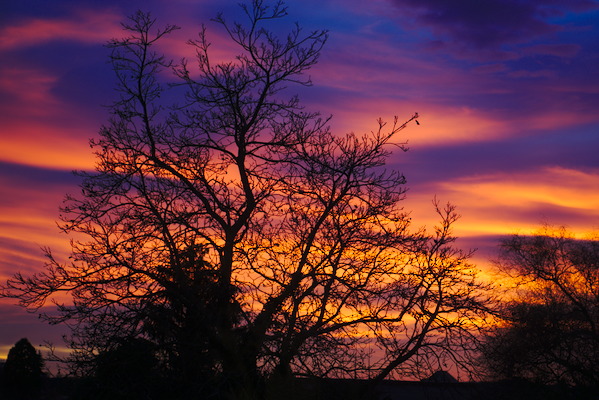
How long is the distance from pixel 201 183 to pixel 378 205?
510cm

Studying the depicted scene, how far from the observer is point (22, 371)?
31.9 metres

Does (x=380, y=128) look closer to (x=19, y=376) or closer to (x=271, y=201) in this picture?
(x=271, y=201)

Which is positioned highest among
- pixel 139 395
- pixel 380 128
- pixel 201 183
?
pixel 380 128

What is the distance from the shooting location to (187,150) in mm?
18312

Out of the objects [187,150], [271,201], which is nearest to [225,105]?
[187,150]

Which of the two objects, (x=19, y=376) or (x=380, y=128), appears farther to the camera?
(x=19, y=376)

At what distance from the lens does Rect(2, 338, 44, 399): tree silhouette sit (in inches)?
1241

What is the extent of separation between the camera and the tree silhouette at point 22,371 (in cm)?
3152

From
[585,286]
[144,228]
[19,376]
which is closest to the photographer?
[144,228]

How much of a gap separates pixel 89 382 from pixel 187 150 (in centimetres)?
693

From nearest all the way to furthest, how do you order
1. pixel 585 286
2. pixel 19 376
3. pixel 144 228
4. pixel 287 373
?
pixel 287 373 → pixel 144 228 → pixel 19 376 → pixel 585 286

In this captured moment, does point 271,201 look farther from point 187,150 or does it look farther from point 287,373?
point 287,373

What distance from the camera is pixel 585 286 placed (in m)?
35.8

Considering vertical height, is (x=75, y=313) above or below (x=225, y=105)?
below
